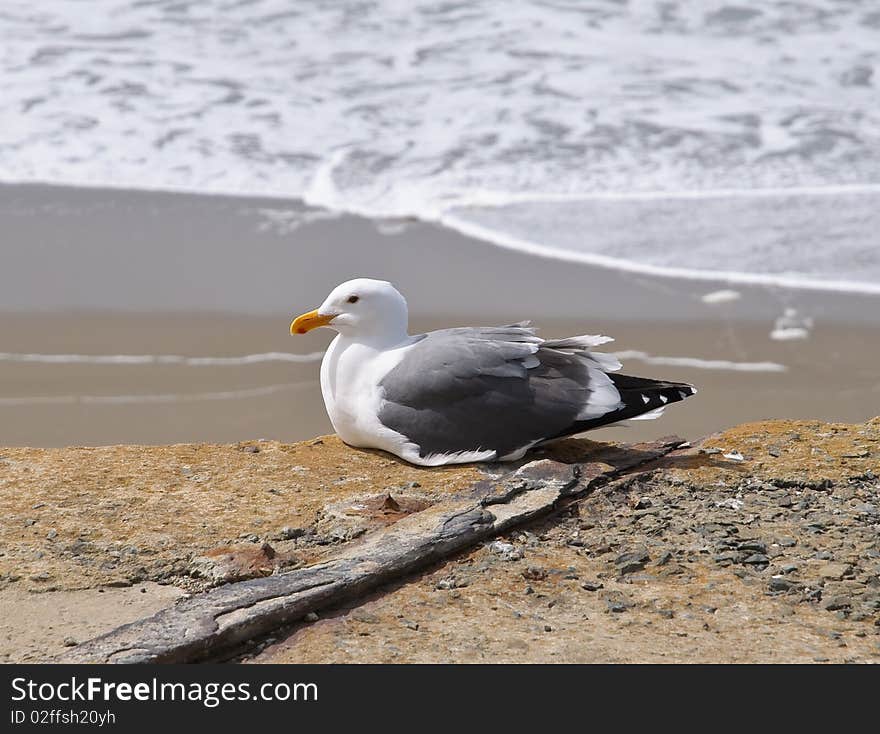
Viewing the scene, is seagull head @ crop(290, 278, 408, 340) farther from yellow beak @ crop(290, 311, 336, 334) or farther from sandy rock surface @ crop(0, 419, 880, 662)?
sandy rock surface @ crop(0, 419, 880, 662)

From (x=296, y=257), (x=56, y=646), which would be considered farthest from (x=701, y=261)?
(x=56, y=646)

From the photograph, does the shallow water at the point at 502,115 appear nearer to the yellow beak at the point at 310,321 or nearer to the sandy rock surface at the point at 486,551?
the yellow beak at the point at 310,321

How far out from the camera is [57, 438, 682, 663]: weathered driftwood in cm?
284

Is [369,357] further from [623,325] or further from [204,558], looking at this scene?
[623,325]

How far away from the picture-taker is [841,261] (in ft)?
26.1

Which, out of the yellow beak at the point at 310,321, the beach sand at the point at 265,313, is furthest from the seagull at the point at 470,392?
the beach sand at the point at 265,313

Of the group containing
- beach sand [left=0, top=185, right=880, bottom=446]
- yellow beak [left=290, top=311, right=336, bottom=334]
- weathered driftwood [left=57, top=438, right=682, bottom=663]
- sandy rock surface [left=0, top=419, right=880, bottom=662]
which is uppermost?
yellow beak [left=290, top=311, right=336, bottom=334]

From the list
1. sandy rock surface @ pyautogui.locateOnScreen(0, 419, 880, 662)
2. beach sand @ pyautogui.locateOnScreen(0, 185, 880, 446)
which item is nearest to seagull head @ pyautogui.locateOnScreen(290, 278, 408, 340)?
sandy rock surface @ pyautogui.locateOnScreen(0, 419, 880, 662)

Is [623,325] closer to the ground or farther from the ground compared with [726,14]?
closer to the ground

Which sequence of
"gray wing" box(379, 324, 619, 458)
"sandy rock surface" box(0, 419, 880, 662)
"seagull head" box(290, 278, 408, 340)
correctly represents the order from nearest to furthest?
"sandy rock surface" box(0, 419, 880, 662) → "gray wing" box(379, 324, 619, 458) → "seagull head" box(290, 278, 408, 340)

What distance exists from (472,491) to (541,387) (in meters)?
0.55

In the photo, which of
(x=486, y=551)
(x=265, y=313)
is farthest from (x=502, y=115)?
(x=486, y=551)

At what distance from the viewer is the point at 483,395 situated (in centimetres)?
425

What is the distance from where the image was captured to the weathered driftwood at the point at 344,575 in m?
2.84
